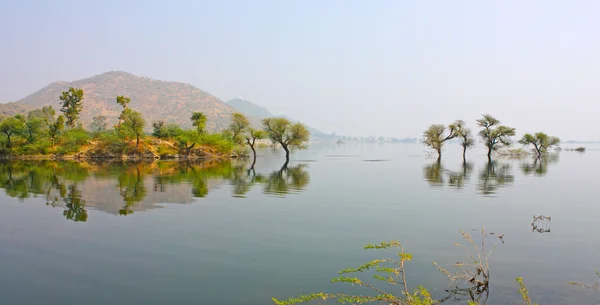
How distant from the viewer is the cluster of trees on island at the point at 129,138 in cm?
8212

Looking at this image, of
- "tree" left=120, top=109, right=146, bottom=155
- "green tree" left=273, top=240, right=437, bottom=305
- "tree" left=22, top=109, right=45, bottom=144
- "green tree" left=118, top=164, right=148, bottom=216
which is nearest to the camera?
"green tree" left=273, top=240, right=437, bottom=305

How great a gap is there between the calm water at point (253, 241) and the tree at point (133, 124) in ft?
175

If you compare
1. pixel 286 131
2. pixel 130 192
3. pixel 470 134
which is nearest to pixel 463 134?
pixel 470 134

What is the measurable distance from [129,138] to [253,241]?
8192 cm

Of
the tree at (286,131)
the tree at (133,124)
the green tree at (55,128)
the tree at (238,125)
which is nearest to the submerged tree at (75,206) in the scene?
the tree at (286,131)

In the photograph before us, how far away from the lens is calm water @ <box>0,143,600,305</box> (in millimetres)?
11625

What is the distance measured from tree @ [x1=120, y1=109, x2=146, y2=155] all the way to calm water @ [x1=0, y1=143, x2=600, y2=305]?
53.3m

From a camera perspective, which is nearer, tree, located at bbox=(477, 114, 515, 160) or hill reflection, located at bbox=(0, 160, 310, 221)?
hill reflection, located at bbox=(0, 160, 310, 221)

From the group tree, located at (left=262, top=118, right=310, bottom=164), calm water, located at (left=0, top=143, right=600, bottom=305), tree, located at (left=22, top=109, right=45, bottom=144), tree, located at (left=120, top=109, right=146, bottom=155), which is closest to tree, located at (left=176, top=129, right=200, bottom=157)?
tree, located at (left=120, top=109, right=146, bottom=155)

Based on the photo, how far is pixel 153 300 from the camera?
10.6m

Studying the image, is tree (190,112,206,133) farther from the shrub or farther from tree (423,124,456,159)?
tree (423,124,456,159)

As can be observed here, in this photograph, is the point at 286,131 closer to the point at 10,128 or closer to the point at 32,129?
the point at 32,129

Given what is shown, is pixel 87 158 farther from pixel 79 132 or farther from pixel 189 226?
pixel 189 226

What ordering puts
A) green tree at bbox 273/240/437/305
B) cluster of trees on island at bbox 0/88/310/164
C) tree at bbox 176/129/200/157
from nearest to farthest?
green tree at bbox 273/240/437/305 < cluster of trees on island at bbox 0/88/310/164 < tree at bbox 176/129/200/157
